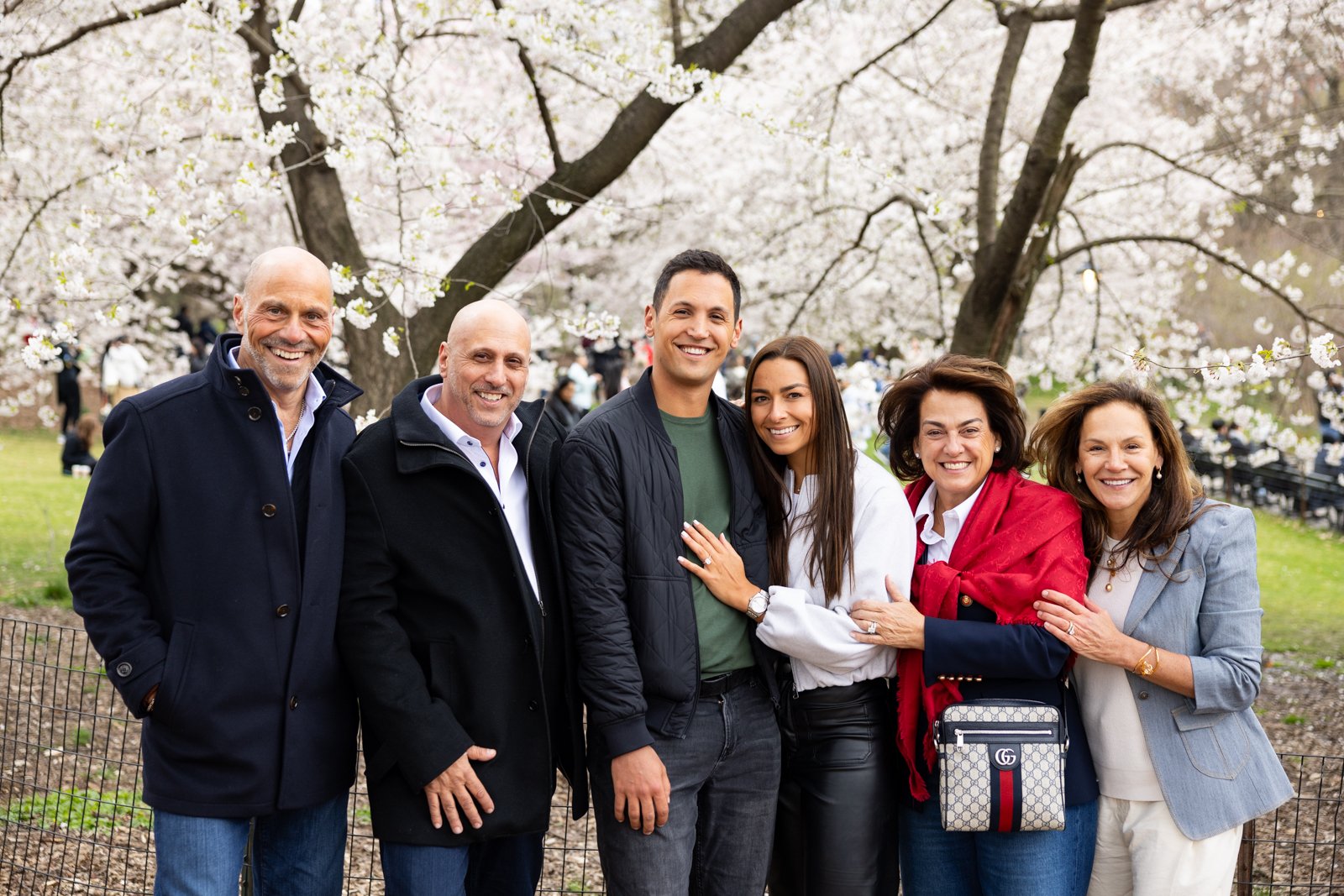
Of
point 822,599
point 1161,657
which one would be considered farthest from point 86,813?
point 1161,657

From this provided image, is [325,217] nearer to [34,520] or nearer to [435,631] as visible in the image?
[435,631]

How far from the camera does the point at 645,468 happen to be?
2930 millimetres

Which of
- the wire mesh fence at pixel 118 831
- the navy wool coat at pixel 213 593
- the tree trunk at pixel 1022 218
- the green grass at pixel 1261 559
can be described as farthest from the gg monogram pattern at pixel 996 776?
the green grass at pixel 1261 559

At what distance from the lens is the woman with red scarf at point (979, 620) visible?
9.32 ft

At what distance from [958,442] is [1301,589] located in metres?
10.4

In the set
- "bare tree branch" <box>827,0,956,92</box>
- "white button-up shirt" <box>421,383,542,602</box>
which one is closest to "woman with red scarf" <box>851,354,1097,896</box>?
"white button-up shirt" <box>421,383,542,602</box>

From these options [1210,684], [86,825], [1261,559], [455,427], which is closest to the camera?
[1210,684]

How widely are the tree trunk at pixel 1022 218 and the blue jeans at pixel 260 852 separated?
4024 millimetres

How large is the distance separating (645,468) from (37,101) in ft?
28.2

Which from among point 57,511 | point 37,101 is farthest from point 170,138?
point 57,511

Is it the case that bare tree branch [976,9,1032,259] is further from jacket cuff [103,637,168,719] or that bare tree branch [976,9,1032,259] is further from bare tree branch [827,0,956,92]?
jacket cuff [103,637,168,719]

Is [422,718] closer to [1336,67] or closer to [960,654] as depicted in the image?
[960,654]

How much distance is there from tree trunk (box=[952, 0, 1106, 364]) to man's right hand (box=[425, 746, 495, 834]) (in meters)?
3.80

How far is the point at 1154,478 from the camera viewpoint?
10.0 ft
